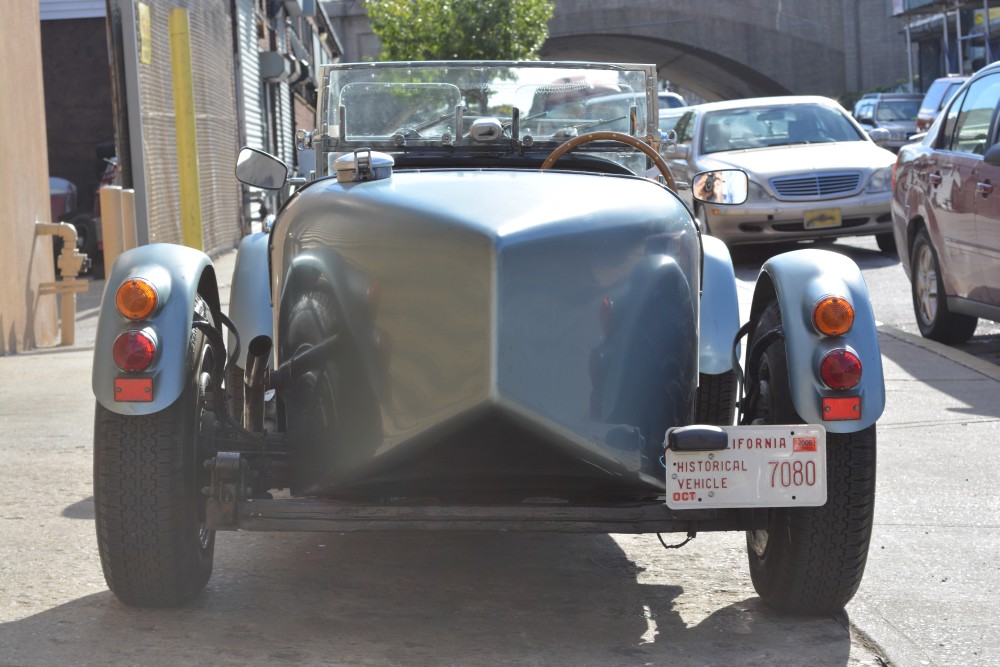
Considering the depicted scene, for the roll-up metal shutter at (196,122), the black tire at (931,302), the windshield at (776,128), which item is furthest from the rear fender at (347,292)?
the windshield at (776,128)

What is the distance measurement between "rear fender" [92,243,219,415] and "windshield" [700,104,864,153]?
1083 cm

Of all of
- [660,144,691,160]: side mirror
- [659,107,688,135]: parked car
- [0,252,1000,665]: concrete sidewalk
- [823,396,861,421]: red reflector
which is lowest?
[0,252,1000,665]: concrete sidewalk

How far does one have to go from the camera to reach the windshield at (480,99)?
19.4ft

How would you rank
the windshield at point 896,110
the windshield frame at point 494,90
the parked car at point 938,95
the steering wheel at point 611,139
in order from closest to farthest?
the steering wheel at point 611,139
the windshield frame at point 494,90
the parked car at point 938,95
the windshield at point 896,110

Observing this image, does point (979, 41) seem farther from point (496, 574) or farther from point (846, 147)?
point (496, 574)

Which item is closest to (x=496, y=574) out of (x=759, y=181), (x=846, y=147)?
(x=759, y=181)

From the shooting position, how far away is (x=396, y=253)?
3.60 meters

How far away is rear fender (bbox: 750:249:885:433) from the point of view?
12.3ft

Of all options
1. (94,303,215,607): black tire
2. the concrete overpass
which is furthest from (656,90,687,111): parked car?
(94,303,215,607): black tire

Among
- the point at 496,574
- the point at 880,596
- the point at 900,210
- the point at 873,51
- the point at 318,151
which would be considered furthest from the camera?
the point at 873,51

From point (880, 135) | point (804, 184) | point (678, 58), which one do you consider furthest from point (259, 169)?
point (678, 58)

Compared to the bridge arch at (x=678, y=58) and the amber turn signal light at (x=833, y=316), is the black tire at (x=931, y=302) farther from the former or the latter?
the bridge arch at (x=678, y=58)

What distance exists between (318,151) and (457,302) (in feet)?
8.47

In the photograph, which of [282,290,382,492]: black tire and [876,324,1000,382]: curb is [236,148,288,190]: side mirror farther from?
[876,324,1000,382]: curb
